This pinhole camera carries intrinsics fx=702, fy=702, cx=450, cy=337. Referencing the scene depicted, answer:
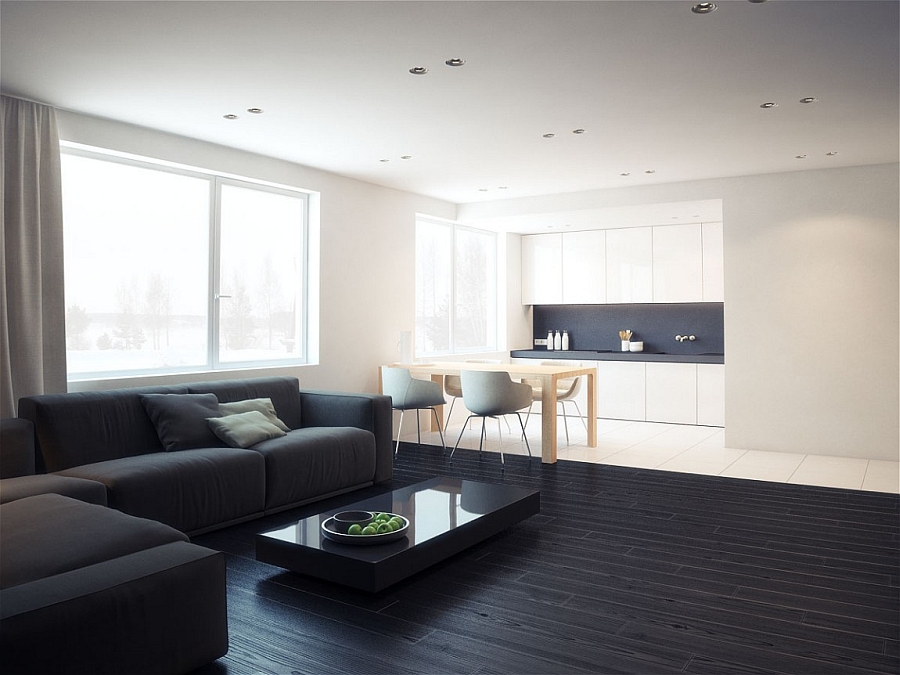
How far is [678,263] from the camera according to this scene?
8602 mm

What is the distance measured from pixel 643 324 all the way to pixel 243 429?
246 inches

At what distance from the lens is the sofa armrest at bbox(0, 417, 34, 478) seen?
3711 mm

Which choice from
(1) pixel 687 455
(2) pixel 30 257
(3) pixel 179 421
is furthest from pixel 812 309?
(2) pixel 30 257

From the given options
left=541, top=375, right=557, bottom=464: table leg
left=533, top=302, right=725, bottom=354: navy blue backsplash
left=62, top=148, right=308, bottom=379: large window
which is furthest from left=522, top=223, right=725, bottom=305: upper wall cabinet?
left=62, top=148, right=308, bottom=379: large window

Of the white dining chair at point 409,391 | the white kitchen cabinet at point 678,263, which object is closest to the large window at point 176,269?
the white dining chair at point 409,391

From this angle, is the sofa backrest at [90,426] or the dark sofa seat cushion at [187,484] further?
the sofa backrest at [90,426]

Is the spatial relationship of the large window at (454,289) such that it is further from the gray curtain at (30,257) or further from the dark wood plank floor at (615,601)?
the gray curtain at (30,257)

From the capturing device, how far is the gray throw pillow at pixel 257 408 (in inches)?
190

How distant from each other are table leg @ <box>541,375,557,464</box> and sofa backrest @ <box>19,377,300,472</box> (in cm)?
287

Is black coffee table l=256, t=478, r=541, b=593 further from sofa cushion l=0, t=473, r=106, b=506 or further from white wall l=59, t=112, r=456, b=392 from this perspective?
white wall l=59, t=112, r=456, b=392

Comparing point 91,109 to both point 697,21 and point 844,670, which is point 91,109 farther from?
point 844,670

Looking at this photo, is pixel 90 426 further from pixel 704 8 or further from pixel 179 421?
pixel 704 8

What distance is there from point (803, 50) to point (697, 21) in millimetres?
762

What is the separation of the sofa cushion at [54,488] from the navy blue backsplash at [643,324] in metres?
7.05
